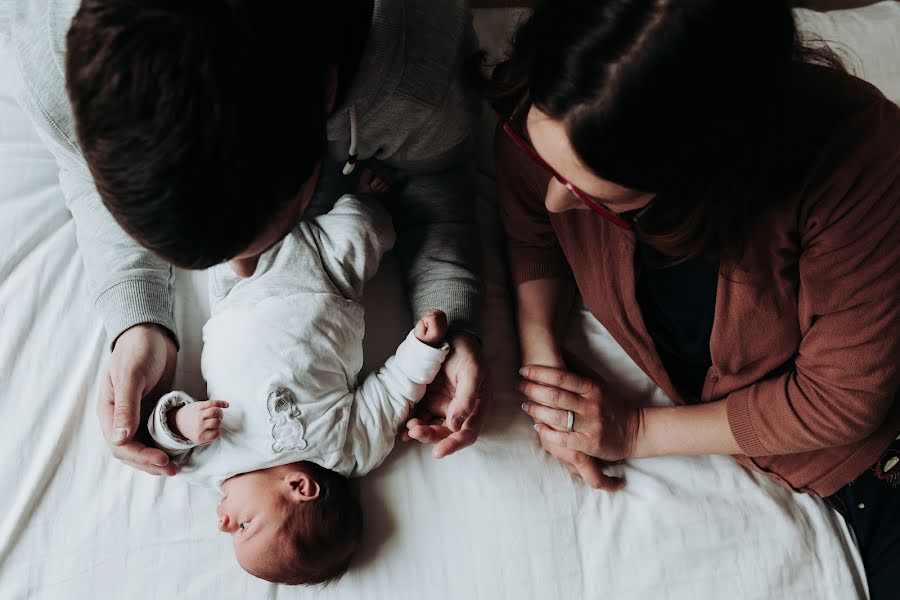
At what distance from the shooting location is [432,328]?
3.00 feet

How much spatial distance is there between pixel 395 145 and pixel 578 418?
45 cm

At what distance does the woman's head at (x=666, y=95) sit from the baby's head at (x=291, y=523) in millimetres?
516

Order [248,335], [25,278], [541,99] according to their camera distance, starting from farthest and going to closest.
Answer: [25,278] < [248,335] < [541,99]

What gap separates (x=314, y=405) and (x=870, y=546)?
2.58 ft

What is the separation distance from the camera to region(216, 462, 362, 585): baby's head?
33.4 inches

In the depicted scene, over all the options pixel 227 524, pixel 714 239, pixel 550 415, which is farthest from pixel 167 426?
pixel 714 239

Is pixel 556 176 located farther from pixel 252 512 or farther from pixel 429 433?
pixel 252 512

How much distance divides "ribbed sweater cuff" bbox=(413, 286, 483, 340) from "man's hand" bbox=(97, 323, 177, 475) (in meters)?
0.37

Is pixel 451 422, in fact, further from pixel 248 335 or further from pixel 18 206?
pixel 18 206

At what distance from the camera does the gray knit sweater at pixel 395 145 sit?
0.76 meters

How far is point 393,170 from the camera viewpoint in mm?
1062

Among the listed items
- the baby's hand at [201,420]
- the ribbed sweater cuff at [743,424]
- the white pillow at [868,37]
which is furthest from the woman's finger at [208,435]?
the white pillow at [868,37]

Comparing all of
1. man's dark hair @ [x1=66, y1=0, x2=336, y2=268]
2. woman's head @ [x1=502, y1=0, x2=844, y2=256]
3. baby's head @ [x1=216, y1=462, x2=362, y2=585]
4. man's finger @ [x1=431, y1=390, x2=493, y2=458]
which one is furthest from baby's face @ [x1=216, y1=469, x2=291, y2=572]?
woman's head @ [x1=502, y1=0, x2=844, y2=256]

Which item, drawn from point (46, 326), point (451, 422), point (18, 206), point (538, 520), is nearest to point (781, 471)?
point (538, 520)
